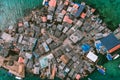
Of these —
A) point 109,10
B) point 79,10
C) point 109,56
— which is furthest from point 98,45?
point 79,10

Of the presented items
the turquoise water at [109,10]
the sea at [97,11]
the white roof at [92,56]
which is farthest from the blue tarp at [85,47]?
the turquoise water at [109,10]

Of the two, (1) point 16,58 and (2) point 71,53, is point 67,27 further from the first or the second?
(1) point 16,58

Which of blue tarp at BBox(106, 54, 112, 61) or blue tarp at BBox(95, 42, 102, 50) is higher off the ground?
blue tarp at BBox(95, 42, 102, 50)

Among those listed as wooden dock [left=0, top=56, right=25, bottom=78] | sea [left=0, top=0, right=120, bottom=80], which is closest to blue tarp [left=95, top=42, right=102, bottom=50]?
sea [left=0, top=0, right=120, bottom=80]

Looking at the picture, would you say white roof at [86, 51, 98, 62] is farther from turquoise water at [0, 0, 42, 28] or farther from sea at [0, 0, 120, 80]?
turquoise water at [0, 0, 42, 28]

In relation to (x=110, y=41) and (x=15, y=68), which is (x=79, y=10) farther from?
(x=15, y=68)

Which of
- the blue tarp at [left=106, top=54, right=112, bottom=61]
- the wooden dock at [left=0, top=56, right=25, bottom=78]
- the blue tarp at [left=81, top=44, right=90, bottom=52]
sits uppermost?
the blue tarp at [left=81, top=44, right=90, bottom=52]

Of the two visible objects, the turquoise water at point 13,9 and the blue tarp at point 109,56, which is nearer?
the blue tarp at point 109,56

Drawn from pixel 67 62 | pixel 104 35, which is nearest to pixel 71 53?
pixel 67 62

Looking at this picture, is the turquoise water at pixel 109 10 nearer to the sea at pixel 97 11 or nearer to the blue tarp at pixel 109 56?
the sea at pixel 97 11
